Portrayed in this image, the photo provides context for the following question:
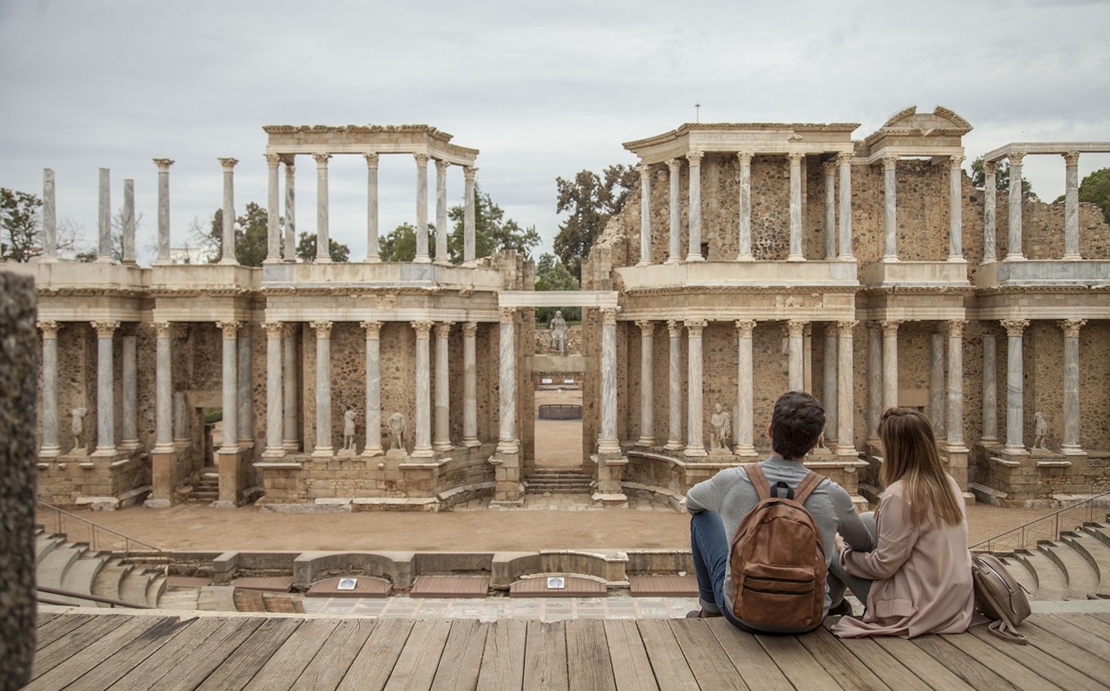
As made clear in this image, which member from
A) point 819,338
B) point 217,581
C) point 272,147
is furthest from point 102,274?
point 819,338

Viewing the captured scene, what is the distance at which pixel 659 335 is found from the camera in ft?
83.5

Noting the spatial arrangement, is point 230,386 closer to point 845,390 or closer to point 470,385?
point 470,385

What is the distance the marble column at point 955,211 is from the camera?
23.6 meters

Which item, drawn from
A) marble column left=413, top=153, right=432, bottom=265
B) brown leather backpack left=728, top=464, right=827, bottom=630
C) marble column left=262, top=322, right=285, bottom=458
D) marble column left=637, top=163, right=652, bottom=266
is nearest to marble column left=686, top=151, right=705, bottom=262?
marble column left=637, top=163, right=652, bottom=266

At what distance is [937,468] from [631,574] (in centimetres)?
1201

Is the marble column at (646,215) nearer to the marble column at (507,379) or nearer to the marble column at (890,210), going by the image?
the marble column at (507,379)

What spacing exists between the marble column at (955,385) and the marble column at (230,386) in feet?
67.2

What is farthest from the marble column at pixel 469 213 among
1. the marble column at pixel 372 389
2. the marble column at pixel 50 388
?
the marble column at pixel 50 388

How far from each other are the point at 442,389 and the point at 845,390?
1148 centimetres

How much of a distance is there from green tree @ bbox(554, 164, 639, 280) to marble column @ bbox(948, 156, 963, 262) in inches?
1216

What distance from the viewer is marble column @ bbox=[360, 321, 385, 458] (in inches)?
911

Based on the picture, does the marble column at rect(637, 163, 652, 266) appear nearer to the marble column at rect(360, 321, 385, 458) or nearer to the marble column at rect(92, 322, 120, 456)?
the marble column at rect(360, 321, 385, 458)

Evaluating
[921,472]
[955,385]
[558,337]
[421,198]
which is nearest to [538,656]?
[921,472]

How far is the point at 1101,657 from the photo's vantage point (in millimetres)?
4836
